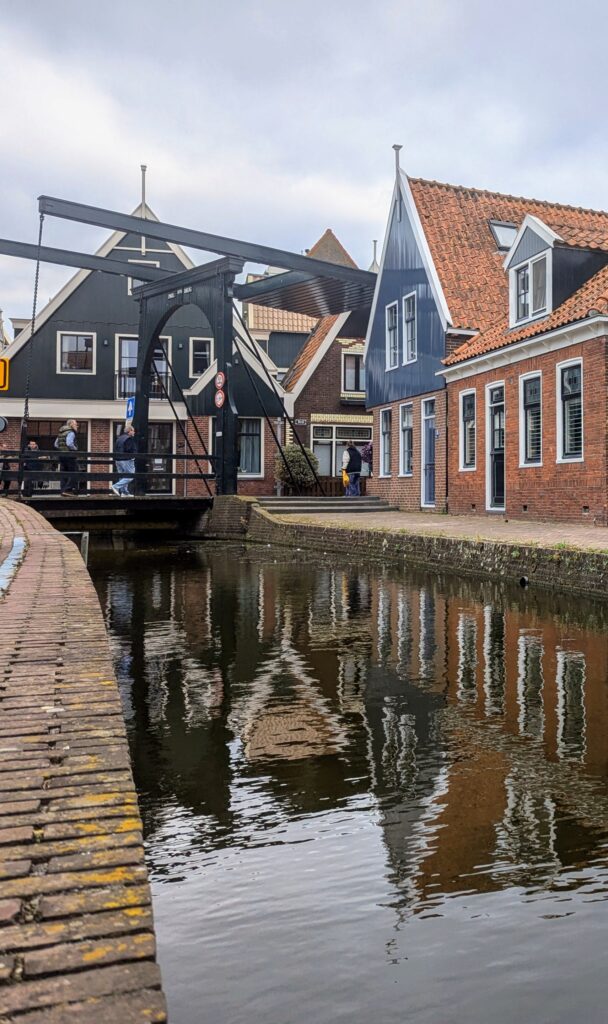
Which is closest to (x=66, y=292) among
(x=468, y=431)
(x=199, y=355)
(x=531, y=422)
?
(x=199, y=355)

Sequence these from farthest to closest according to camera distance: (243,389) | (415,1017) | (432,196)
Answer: (243,389)
(432,196)
(415,1017)

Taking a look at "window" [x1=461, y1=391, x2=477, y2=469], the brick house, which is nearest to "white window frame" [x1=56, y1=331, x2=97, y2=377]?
the brick house

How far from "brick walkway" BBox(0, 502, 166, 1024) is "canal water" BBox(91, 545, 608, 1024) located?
19.3 inches

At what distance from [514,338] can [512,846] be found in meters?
16.0

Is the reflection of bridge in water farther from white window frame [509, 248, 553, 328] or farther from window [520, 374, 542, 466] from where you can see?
white window frame [509, 248, 553, 328]

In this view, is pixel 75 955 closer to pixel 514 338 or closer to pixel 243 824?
pixel 243 824

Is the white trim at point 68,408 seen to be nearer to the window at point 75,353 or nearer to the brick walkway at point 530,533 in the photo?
the window at point 75,353

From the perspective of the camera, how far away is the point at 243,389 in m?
32.5

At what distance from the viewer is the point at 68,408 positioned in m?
30.4

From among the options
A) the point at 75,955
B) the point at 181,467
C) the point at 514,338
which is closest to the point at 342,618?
the point at 75,955

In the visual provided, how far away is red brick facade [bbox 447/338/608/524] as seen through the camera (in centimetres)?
1539

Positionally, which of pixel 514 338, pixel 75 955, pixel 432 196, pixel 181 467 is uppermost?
pixel 432 196

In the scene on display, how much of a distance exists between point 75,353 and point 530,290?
17.3m

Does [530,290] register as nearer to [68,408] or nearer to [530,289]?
[530,289]
